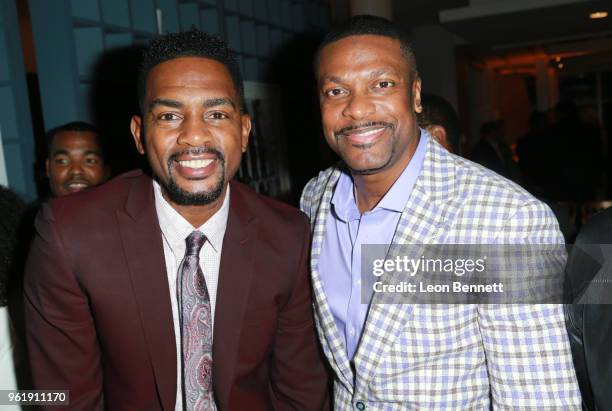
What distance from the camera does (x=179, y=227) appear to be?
5.23 ft

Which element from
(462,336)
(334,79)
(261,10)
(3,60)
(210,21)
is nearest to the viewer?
(462,336)

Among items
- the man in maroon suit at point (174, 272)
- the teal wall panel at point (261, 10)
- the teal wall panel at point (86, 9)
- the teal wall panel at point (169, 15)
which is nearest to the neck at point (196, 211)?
the man in maroon suit at point (174, 272)

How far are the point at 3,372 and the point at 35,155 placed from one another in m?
1.47

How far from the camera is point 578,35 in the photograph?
7871mm

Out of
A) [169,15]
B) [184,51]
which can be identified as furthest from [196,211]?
[169,15]

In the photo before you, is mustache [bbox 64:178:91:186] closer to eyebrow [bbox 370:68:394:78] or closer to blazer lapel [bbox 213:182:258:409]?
blazer lapel [bbox 213:182:258:409]

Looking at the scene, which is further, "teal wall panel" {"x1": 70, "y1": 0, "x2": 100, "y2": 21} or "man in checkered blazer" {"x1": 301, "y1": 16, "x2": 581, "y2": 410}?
"teal wall panel" {"x1": 70, "y1": 0, "x2": 100, "y2": 21}

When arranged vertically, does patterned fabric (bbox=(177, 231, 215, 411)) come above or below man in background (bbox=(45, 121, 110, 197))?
below

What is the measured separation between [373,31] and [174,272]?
96 cm

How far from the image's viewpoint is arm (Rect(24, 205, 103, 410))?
1436 millimetres

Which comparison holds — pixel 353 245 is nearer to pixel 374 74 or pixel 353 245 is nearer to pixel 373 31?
pixel 374 74

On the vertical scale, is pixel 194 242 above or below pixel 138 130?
below

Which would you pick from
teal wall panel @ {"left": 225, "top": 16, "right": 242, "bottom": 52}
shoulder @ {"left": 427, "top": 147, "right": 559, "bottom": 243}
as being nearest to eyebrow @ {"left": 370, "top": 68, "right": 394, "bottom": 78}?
shoulder @ {"left": 427, "top": 147, "right": 559, "bottom": 243}

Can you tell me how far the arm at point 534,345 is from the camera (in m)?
1.33
